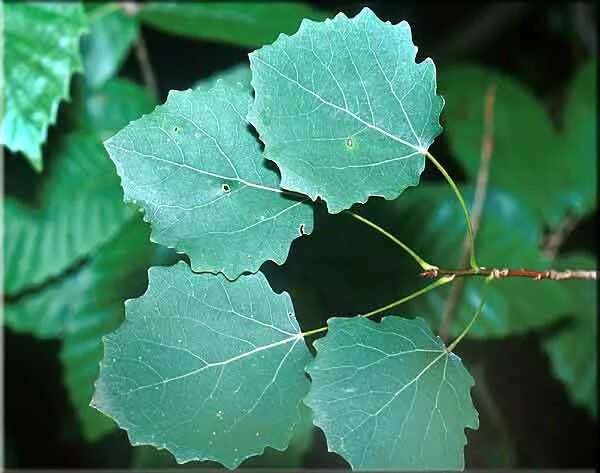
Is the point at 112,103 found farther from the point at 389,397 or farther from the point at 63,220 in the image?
the point at 389,397

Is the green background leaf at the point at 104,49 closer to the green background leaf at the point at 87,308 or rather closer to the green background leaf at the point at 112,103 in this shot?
the green background leaf at the point at 112,103

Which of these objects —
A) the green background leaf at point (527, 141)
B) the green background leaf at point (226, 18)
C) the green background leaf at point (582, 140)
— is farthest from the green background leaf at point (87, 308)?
the green background leaf at point (582, 140)

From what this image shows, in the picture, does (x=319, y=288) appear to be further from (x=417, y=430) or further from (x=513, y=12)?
(x=513, y=12)

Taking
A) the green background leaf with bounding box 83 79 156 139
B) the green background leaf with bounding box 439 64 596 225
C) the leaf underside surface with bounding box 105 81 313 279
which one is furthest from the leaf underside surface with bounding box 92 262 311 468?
the green background leaf with bounding box 439 64 596 225

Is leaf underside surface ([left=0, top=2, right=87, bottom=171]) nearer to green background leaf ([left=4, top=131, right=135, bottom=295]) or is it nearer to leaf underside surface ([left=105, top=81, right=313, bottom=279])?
green background leaf ([left=4, top=131, right=135, bottom=295])

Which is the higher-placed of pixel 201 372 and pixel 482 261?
pixel 201 372

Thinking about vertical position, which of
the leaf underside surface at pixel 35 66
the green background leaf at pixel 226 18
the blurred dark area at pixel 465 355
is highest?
the leaf underside surface at pixel 35 66

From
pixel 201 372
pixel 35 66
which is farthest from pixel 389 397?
pixel 35 66
